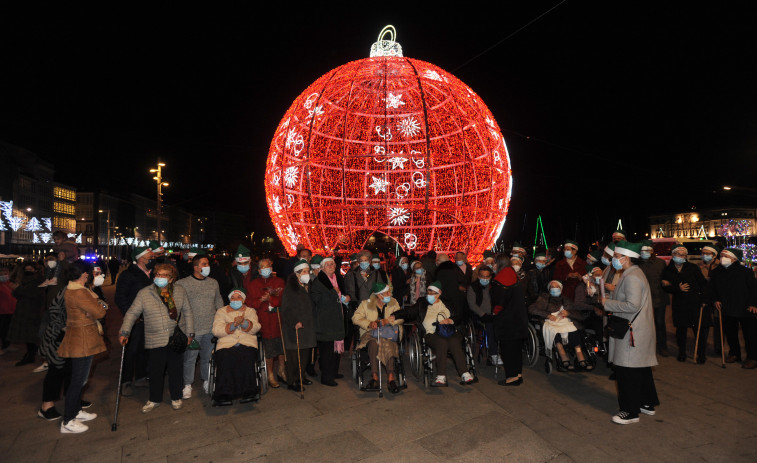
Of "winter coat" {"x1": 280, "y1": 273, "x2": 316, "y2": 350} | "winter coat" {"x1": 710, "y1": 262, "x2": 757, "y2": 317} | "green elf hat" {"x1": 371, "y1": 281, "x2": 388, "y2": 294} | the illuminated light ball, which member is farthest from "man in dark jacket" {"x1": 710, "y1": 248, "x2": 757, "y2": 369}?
"winter coat" {"x1": 280, "y1": 273, "x2": 316, "y2": 350}

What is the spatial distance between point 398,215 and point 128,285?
28.4ft

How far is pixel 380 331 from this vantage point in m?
6.73

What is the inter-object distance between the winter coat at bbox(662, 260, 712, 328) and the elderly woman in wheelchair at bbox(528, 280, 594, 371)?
192 centimetres

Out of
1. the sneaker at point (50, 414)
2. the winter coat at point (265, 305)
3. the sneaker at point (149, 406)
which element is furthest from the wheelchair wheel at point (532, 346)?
the sneaker at point (50, 414)

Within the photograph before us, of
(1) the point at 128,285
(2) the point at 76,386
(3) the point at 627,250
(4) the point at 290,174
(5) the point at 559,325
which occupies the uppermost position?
(4) the point at 290,174

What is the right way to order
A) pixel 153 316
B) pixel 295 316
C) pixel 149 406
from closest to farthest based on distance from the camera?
pixel 153 316
pixel 149 406
pixel 295 316

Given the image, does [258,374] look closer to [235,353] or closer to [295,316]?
[235,353]

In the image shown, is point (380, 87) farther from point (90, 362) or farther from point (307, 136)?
point (90, 362)

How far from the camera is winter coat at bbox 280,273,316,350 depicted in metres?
6.64

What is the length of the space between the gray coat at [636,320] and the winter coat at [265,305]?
4.52m

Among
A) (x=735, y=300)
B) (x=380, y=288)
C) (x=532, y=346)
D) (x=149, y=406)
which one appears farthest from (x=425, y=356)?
(x=735, y=300)

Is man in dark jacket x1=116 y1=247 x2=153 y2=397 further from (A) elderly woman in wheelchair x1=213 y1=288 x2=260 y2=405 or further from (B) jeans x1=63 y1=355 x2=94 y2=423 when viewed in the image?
(A) elderly woman in wheelchair x1=213 y1=288 x2=260 y2=405

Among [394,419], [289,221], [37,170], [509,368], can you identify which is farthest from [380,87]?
[37,170]

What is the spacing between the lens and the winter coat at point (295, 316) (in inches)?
261
